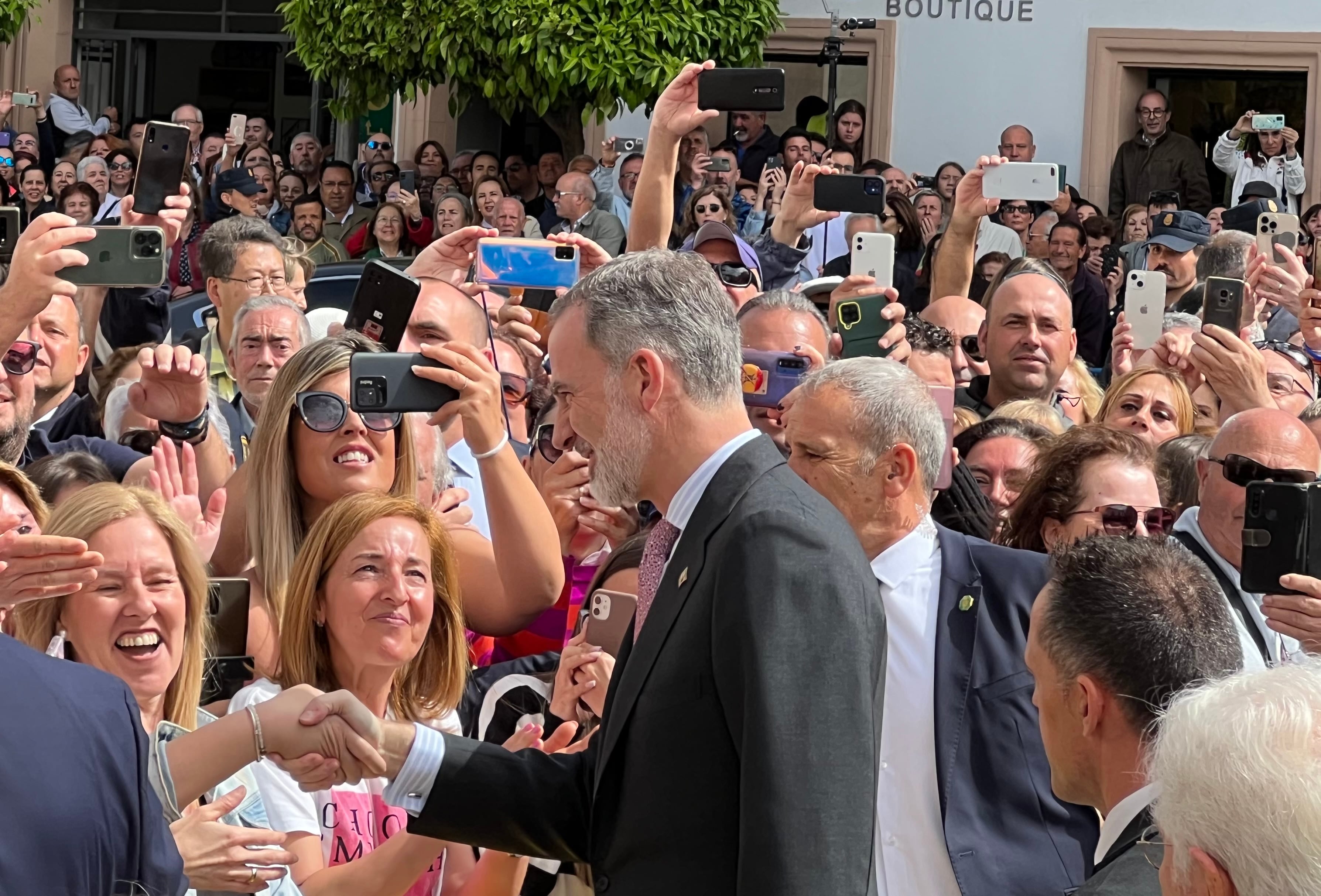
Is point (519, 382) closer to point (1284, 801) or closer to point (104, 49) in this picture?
point (1284, 801)

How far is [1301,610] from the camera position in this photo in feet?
12.3

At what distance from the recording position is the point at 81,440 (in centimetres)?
550

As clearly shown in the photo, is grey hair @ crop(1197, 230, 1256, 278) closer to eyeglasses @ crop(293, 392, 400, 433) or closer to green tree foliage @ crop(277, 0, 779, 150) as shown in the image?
eyeglasses @ crop(293, 392, 400, 433)

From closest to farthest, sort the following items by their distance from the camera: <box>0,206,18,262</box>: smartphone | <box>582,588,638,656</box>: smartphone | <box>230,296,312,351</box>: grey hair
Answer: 1. <box>582,588,638,656</box>: smartphone
2. <box>0,206,18,262</box>: smartphone
3. <box>230,296,312,351</box>: grey hair

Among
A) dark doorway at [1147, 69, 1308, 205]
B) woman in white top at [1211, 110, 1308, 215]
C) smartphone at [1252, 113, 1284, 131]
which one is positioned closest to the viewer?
smartphone at [1252, 113, 1284, 131]

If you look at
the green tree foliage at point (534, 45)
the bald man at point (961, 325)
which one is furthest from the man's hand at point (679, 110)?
the green tree foliage at point (534, 45)

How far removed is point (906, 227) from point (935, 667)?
709cm

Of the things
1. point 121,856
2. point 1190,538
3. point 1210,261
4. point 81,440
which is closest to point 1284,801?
point 121,856

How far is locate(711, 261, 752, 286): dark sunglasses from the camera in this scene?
6621 millimetres

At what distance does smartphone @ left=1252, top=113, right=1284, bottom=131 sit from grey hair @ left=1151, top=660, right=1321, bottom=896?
12198 mm

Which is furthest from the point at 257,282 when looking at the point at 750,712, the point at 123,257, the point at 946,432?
the point at 750,712

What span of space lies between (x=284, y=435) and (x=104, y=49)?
60.8 ft

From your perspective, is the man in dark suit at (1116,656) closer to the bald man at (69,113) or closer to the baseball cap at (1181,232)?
the baseball cap at (1181,232)

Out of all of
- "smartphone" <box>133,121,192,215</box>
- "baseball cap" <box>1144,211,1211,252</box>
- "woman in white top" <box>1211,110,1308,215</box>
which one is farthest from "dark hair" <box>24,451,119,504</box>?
"woman in white top" <box>1211,110,1308,215</box>
